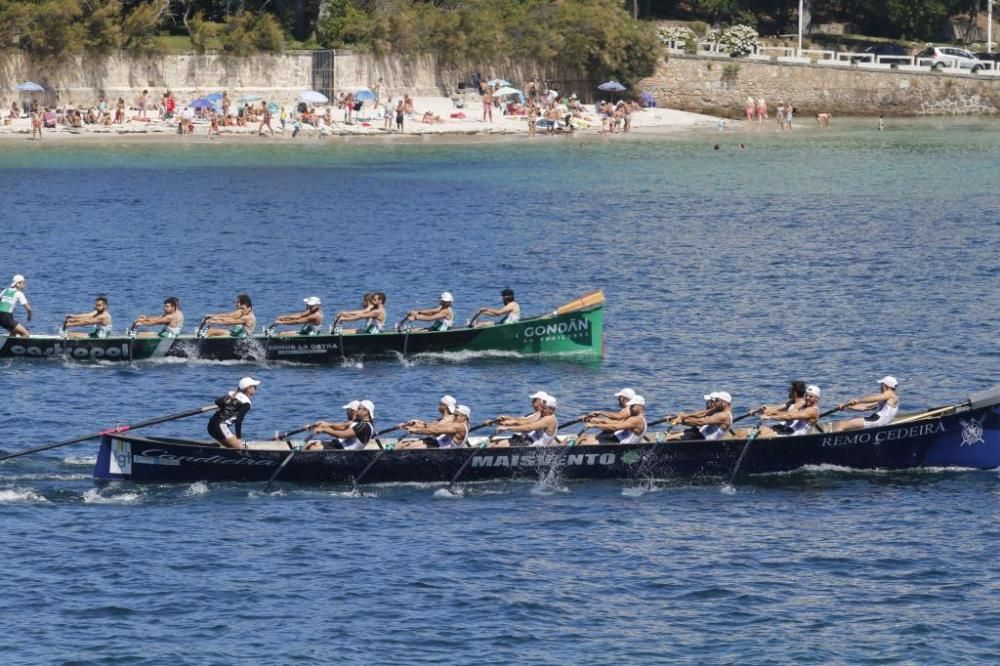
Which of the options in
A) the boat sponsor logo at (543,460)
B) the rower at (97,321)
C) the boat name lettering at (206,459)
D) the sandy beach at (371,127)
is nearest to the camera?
the boat name lettering at (206,459)

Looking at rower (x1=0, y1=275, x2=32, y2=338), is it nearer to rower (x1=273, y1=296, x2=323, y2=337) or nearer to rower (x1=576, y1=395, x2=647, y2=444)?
rower (x1=273, y1=296, x2=323, y2=337)

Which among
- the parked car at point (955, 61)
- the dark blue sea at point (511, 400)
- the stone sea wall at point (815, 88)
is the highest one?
the parked car at point (955, 61)

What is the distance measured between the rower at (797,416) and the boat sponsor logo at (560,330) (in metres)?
11.6

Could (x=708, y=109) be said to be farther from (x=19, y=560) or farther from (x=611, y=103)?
(x=19, y=560)

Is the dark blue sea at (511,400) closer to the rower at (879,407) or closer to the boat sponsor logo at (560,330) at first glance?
the boat sponsor logo at (560,330)

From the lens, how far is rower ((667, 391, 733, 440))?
34.8 m

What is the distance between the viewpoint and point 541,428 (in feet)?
114

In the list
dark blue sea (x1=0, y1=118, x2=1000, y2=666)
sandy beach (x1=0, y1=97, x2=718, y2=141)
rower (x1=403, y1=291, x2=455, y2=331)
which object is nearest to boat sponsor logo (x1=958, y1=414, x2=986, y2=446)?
dark blue sea (x1=0, y1=118, x2=1000, y2=666)

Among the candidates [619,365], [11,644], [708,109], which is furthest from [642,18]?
[11,644]

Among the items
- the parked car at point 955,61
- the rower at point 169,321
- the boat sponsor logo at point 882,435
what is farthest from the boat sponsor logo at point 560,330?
the parked car at point 955,61

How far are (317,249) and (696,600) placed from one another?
40024 millimetres

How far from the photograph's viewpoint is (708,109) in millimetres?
115750

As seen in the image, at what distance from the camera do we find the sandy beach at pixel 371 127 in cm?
9406

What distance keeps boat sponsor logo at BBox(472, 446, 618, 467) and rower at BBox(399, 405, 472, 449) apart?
0.55 metres
